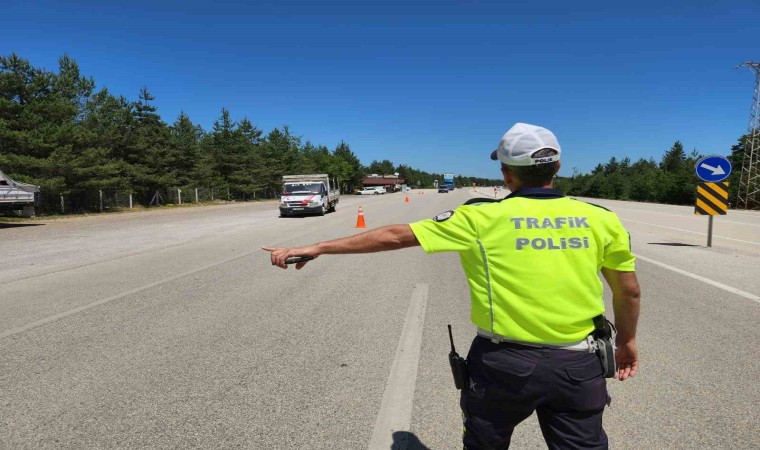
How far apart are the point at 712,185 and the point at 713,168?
1.96ft

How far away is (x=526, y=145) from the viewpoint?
1878 millimetres

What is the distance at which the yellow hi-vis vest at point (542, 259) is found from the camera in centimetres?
180

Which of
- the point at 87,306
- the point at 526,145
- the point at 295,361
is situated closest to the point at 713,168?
the point at 295,361

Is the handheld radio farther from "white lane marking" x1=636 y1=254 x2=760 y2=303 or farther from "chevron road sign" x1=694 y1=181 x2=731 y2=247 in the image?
"chevron road sign" x1=694 y1=181 x2=731 y2=247

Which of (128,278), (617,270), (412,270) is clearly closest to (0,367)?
(128,278)

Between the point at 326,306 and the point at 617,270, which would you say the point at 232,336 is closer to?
the point at 326,306

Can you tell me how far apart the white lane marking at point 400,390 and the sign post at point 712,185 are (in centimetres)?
1023

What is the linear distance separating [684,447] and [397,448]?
1748 millimetres

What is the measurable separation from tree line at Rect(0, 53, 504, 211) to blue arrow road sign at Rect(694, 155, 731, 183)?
2960 centimetres

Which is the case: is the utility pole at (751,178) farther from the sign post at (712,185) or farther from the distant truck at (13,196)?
the distant truck at (13,196)

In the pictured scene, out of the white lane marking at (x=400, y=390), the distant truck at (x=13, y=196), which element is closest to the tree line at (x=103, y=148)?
the distant truck at (x=13, y=196)

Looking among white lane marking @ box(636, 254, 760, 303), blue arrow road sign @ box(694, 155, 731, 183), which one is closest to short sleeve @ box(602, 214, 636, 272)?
white lane marking @ box(636, 254, 760, 303)

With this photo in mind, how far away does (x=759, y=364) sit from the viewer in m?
4.21

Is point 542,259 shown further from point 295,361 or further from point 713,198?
point 713,198
